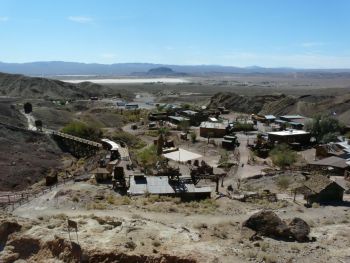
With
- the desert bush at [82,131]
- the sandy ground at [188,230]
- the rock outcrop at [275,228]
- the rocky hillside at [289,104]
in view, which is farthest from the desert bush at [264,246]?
the rocky hillside at [289,104]

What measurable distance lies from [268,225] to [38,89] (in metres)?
140

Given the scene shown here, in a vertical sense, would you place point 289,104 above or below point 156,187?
below

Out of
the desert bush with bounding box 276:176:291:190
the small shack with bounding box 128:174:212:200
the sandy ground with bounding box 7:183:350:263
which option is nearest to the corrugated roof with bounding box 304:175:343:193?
the sandy ground with bounding box 7:183:350:263

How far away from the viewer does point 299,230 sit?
22734mm

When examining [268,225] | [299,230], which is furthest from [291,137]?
[268,225]

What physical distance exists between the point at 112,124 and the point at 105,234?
233 feet

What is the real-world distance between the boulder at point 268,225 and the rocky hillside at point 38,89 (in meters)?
128

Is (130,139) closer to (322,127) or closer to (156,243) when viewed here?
(322,127)

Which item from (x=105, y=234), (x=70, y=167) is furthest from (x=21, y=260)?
(x=70, y=167)

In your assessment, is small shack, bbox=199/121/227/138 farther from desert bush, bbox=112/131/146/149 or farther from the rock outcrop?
the rock outcrop

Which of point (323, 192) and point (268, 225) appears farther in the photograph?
point (323, 192)

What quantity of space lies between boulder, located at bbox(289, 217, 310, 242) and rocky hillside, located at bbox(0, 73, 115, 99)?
422ft

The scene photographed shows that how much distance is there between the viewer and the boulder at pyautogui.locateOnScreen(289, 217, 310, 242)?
2233 centimetres

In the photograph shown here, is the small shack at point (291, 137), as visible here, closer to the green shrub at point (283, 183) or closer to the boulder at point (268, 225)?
the green shrub at point (283, 183)
